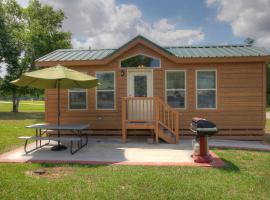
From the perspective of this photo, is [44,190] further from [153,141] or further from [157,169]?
[153,141]

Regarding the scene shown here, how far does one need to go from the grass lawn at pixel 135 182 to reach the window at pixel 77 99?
4.45m

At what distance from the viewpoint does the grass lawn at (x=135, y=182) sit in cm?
433

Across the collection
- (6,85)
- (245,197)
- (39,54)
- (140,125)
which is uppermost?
(39,54)

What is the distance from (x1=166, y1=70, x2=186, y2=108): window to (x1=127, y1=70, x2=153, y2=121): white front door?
2.21ft

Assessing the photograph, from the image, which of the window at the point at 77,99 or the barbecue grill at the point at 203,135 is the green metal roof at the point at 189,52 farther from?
the barbecue grill at the point at 203,135

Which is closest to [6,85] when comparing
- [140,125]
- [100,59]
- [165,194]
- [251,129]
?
[100,59]

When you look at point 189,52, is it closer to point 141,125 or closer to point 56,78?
point 141,125

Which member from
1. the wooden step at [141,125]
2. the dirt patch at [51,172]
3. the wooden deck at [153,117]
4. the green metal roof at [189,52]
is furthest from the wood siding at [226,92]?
the dirt patch at [51,172]

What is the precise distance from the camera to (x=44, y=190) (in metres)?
4.51

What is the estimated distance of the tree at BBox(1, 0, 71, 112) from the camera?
82.3 feet

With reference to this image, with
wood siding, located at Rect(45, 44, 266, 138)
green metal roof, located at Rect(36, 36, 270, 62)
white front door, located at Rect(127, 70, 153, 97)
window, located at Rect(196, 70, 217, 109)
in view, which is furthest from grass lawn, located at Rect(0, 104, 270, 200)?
green metal roof, located at Rect(36, 36, 270, 62)

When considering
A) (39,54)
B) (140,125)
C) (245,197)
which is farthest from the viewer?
(39,54)

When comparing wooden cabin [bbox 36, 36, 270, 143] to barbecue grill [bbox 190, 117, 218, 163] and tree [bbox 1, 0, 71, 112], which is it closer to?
barbecue grill [bbox 190, 117, 218, 163]

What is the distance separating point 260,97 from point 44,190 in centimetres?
819
